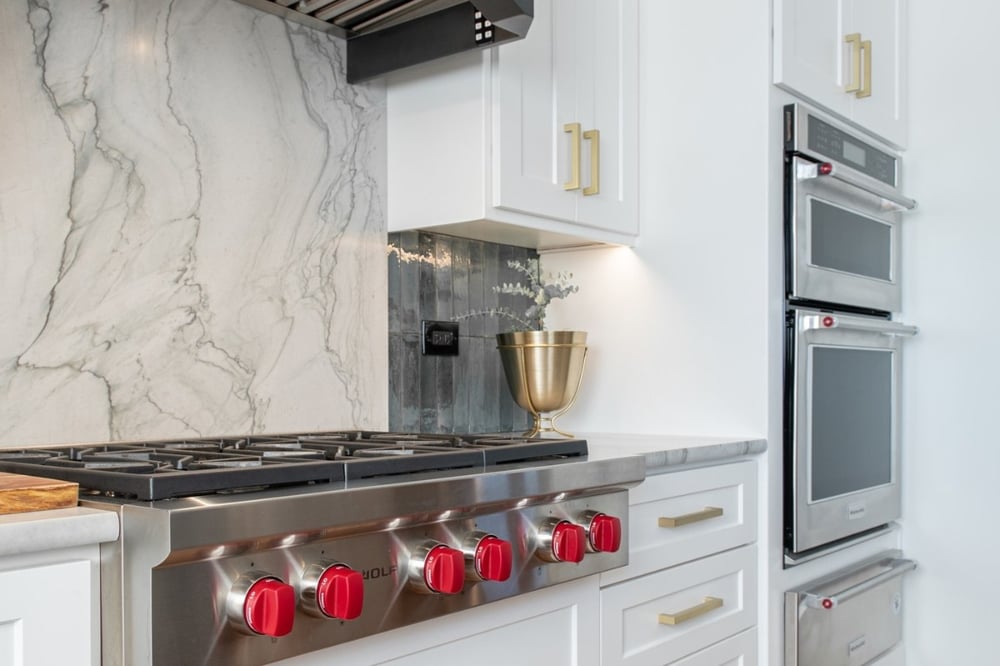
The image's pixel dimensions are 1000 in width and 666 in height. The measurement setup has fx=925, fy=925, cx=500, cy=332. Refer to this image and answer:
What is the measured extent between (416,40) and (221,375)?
0.77 m

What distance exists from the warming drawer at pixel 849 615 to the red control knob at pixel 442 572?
1.26 m

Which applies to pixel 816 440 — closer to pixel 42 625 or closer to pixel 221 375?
pixel 221 375

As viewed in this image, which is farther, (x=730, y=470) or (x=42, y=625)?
(x=730, y=470)

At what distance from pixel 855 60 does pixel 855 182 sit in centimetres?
36

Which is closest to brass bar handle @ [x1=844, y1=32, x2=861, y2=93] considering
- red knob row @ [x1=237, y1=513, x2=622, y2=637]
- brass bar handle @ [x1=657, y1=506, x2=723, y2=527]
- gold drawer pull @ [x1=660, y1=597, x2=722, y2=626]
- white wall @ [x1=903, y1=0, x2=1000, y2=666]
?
white wall @ [x1=903, y1=0, x2=1000, y2=666]

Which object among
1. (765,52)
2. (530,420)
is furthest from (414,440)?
(765,52)

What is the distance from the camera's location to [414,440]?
1591mm

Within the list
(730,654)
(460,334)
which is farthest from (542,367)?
(730,654)

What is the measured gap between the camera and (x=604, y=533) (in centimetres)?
139

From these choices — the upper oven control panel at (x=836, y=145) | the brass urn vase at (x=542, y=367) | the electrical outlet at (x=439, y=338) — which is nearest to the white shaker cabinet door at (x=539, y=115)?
the brass urn vase at (x=542, y=367)

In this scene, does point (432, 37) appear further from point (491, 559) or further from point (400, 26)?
point (491, 559)

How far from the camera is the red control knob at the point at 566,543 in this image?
4.25 feet

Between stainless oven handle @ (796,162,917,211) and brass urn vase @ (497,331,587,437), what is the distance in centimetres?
64

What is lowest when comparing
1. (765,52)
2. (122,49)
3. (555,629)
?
(555,629)
